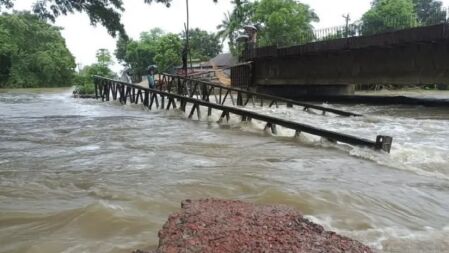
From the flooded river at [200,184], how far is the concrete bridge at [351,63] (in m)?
8.32

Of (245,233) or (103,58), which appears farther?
(103,58)

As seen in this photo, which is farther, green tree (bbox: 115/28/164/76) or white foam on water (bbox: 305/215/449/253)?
green tree (bbox: 115/28/164/76)

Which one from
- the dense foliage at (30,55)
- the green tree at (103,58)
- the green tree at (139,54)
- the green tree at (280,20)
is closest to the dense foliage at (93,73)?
the green tree at (103,58)

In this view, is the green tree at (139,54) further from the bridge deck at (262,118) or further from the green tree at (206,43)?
the bridge deck at (262,118)

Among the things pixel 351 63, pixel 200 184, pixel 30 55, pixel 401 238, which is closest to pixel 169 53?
pixel 30 55

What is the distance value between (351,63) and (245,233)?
18960 mm

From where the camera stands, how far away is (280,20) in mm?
42375

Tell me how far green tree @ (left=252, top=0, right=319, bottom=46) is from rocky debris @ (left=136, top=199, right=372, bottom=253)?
39.6 m

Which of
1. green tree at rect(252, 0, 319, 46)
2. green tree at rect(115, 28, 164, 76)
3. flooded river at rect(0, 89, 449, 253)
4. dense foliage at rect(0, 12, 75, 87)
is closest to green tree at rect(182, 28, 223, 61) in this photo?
green tree at rect(115, 28, 164, 76)

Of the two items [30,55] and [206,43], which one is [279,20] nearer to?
[206,43]

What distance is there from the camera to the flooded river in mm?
3600

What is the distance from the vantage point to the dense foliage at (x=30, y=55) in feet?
189

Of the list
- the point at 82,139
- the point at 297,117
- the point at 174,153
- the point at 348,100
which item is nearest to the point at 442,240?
the point at 174,153

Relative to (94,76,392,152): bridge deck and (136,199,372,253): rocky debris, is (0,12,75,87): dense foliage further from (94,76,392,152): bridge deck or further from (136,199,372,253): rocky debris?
(136,199,372,253): rocky debris
